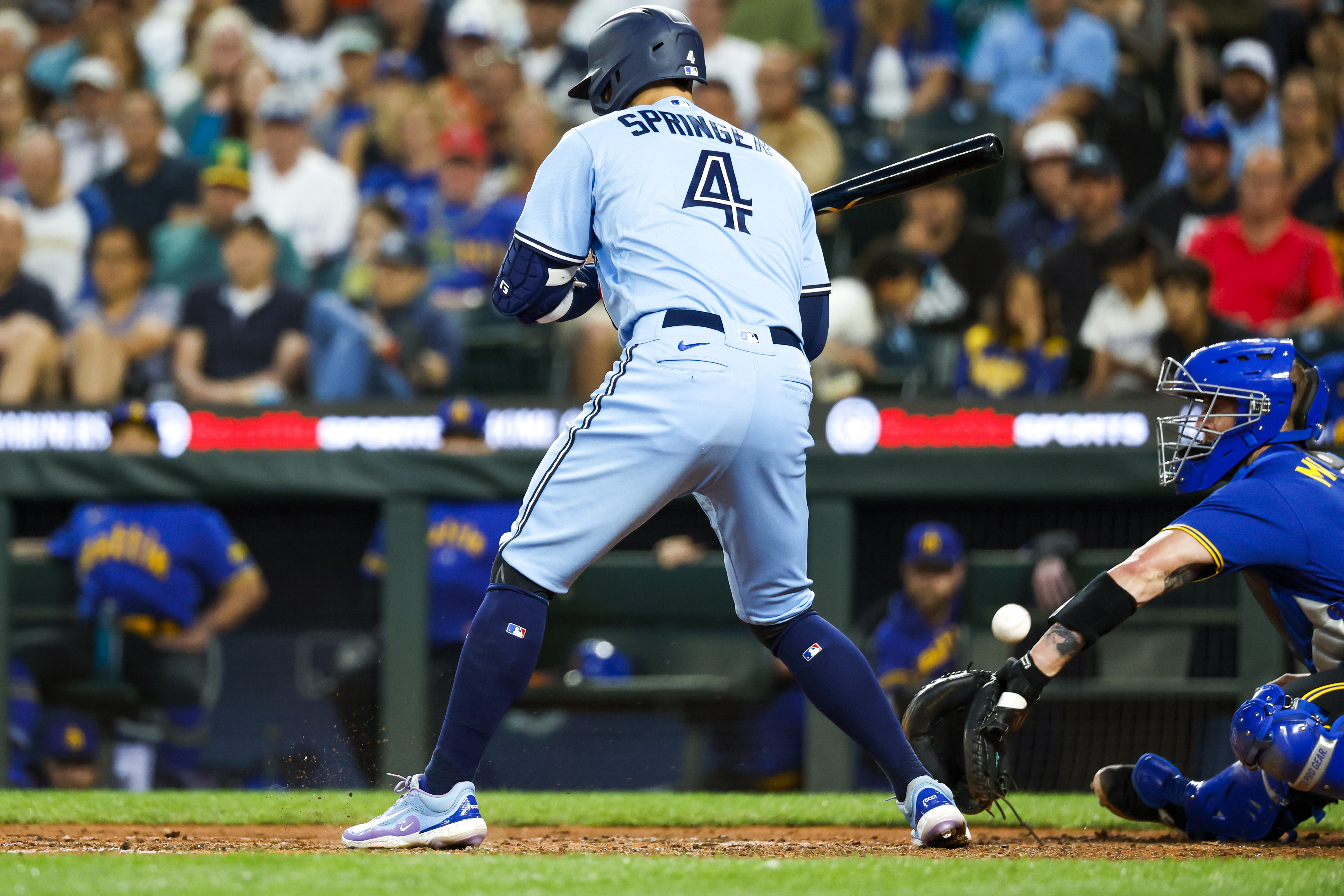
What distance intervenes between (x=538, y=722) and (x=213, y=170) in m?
4.11

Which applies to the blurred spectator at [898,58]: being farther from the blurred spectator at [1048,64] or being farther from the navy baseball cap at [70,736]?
the navy baseball cap at [70,736]

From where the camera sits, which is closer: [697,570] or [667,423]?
[667,423]

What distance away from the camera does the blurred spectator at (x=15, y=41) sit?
33.0 ft

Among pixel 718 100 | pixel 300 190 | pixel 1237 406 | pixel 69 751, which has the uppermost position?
pixel 718 100

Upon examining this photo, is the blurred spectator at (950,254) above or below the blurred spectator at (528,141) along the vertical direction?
below

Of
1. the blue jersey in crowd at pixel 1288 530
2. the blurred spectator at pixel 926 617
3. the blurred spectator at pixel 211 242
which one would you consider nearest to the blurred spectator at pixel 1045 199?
the blurred spectator at pixel 926 617

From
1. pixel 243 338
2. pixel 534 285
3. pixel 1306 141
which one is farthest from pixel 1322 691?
pixel 243 338

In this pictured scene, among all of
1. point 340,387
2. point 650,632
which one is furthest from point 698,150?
point 340,387

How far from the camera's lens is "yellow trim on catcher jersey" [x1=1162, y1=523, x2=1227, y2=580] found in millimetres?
3363

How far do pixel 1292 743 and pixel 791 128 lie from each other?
18.0 feet

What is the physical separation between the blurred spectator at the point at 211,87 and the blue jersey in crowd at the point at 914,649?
5532 mm

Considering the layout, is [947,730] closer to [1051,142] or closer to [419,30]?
[1051,142]

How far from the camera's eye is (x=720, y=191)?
332 centimetres

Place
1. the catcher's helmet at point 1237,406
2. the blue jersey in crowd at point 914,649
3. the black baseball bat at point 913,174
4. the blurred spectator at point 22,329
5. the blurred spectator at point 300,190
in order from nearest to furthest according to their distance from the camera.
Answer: the catcher's helmet at point 1237,406 → the black baseball bat at point 913,174 → the blue jersey in crowd at point 914,649 → the blurred spectator at point 22,329 → the blurred spectator at point 300,190
